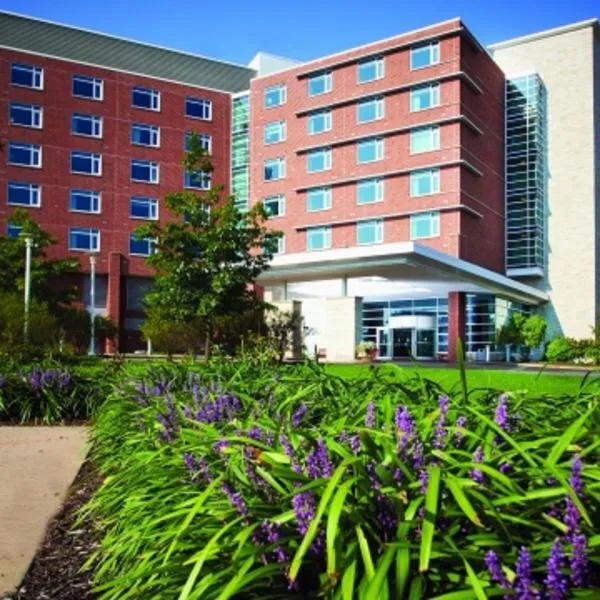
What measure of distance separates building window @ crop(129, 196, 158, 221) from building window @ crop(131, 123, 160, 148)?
3.96 m

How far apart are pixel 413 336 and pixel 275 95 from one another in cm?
2133

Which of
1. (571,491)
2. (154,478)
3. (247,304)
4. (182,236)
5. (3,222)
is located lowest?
(154,478)

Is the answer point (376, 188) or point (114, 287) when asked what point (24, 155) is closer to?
point (114, 287)

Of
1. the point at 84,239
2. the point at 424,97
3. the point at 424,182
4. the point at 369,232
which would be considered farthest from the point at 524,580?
the point at 84,239

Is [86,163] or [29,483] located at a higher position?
[86,163]

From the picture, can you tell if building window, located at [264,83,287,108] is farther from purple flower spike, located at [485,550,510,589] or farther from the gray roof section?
purple flower spike, located at [485,550,510,589]

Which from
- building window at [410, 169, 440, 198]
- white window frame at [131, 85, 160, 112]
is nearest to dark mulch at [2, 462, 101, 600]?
building window at [410, 169, 440, 198]

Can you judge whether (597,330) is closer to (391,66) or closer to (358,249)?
(358,249)

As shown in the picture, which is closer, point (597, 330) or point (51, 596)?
point (51, 596)

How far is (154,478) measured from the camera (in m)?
3.47

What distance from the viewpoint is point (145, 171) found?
5353 cm

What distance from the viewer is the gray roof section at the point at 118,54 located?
172 feet

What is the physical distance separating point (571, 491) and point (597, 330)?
3527cm

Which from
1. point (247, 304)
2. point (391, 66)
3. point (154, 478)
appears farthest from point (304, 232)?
point (154, 478)
